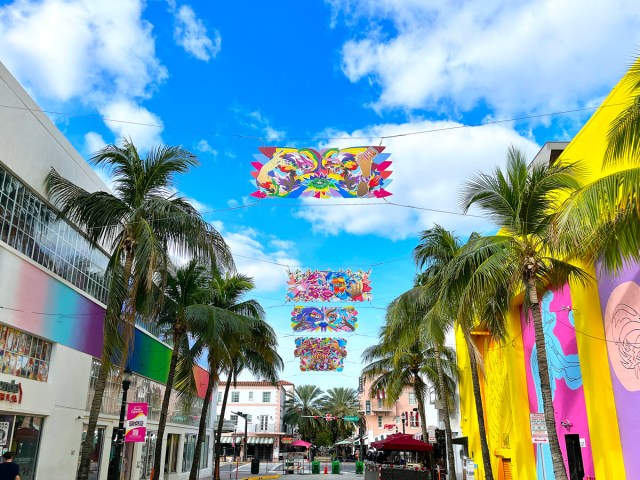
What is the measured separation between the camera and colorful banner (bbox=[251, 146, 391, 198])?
14547mm

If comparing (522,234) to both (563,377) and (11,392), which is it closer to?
(563,377)

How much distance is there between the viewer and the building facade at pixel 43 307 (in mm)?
13742

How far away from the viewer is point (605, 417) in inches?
533

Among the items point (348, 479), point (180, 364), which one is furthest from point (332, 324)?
point (348, 479)

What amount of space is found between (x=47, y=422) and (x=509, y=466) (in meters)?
16.4

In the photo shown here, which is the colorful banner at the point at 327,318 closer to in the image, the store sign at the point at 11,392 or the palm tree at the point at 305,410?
the store sign at the point at 11,392

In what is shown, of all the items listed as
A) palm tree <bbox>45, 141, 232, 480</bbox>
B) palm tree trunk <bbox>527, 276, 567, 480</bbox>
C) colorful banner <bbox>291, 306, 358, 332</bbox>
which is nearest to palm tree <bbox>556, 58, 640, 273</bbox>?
palm tree trunk <bbox>527, 276, 567, 480</bbox>

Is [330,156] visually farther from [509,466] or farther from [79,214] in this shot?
[509,466]

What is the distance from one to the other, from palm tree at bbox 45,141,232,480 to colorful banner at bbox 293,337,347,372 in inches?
551

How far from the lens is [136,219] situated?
48.0ft

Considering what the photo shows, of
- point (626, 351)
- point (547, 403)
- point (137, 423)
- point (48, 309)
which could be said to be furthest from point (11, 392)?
point (626, 351)

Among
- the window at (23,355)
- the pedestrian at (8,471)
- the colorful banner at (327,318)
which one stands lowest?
the pedestrian at (8,471)

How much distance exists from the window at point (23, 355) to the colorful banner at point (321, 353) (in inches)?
589

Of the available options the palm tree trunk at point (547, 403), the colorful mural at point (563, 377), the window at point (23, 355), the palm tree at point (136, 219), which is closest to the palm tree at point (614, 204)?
the palm tree trunk at point (547, 403)
